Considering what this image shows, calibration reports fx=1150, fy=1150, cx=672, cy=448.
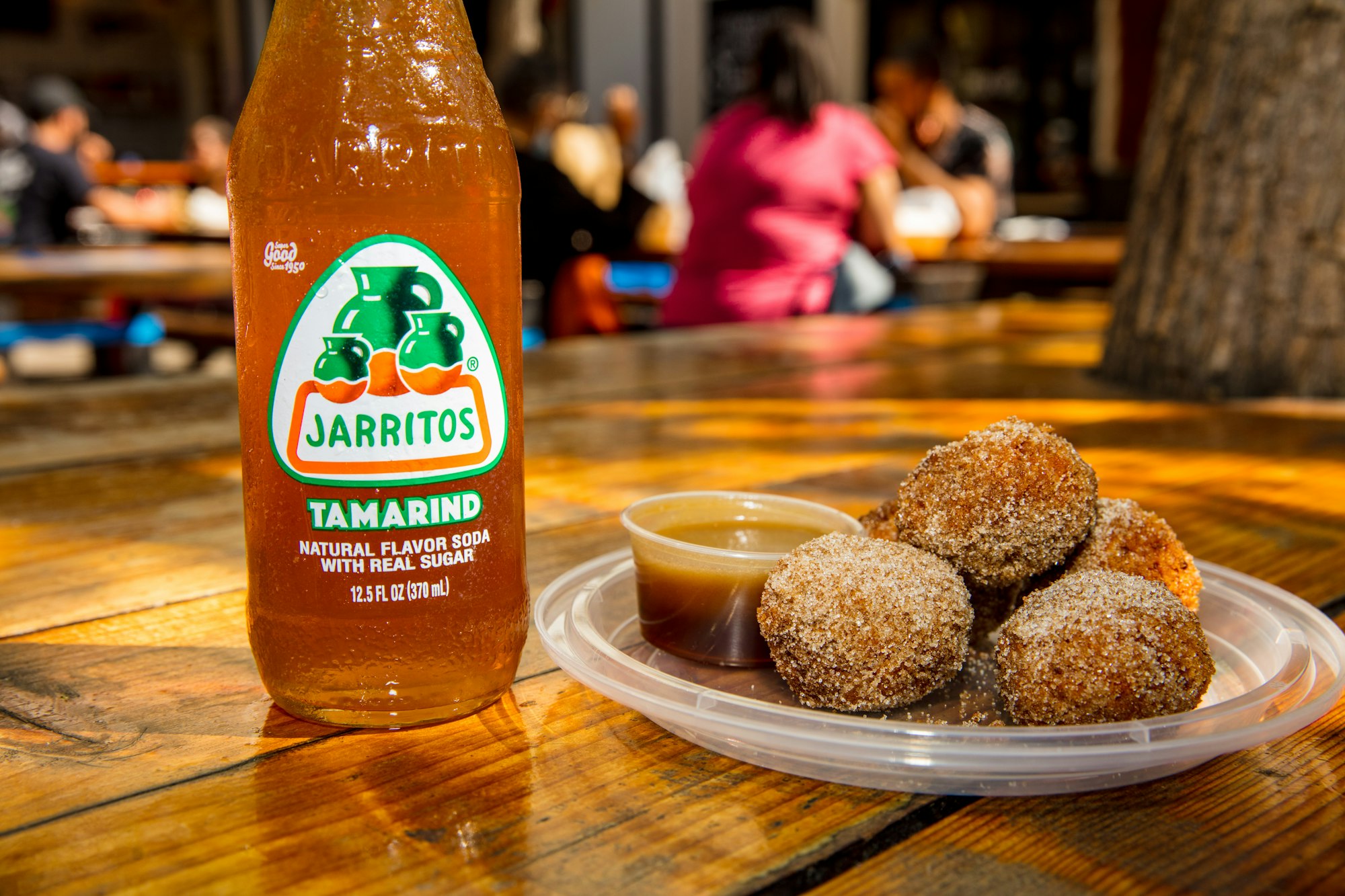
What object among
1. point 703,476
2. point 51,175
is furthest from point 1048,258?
point 51,175

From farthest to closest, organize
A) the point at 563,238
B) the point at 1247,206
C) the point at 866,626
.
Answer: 1. the point at 563,238
2. the point at 1247,206
3. the point at 866,626

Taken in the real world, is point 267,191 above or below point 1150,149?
below

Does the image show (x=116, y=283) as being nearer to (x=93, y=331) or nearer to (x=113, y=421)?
(x=93, y=331)

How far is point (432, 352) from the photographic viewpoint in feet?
2.11

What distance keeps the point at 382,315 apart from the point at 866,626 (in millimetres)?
329

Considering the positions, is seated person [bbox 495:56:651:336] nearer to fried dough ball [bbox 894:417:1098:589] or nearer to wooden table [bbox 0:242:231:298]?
wooden table [bbox 0:242:231:298]

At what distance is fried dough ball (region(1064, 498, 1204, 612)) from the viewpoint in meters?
0.77

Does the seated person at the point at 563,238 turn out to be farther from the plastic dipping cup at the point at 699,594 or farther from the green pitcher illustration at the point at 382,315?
the green pitcher illustration at the point at 382,315

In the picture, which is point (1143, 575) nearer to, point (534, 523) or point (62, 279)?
point (534, 523)

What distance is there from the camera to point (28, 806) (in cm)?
59

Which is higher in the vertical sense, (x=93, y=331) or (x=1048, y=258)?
(x=1048, y=258)

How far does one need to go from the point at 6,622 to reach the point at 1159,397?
165cm

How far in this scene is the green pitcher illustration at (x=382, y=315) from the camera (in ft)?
2.07

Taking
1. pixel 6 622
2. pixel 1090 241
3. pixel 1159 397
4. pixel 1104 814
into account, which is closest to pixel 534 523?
pixel 6 622
